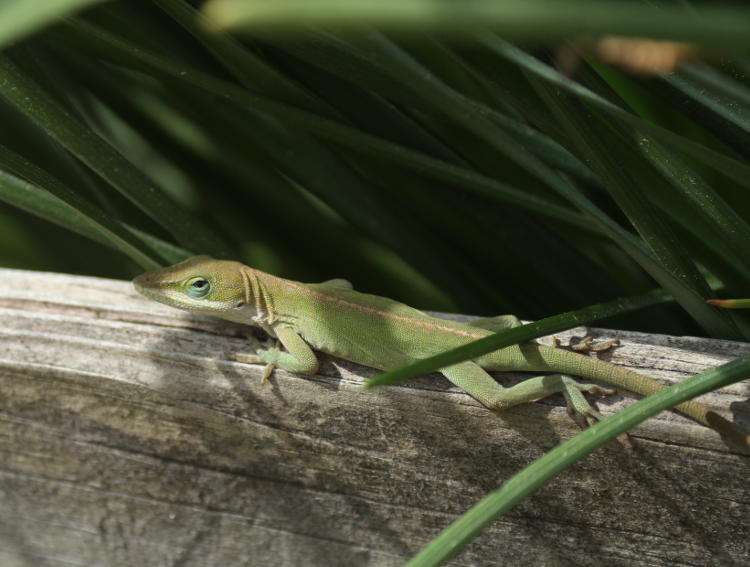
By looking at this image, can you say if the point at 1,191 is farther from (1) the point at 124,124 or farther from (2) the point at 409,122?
(2) the point at 409,122

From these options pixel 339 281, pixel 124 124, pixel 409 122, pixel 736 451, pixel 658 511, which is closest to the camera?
pixel 736 451

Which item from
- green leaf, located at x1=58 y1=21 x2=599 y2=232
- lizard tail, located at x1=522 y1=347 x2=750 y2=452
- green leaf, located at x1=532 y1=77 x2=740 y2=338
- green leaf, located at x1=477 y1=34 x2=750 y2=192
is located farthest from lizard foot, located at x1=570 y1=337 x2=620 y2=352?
green leaf, located at x1=477 y1=34 x2=750 y2=192

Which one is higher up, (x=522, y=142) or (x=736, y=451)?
(x=522, y=142)

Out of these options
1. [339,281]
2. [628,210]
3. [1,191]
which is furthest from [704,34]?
[339,281]

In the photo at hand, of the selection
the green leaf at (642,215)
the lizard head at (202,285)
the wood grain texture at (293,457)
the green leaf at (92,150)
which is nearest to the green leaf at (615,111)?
the green leaf at (642,215)

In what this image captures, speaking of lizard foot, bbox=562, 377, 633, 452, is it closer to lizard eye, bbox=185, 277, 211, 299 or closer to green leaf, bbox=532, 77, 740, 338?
green leaf, bbox=532, 77, 740, 338

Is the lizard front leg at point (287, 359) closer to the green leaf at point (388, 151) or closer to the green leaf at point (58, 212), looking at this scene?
the green leaf at point (58, 212)
